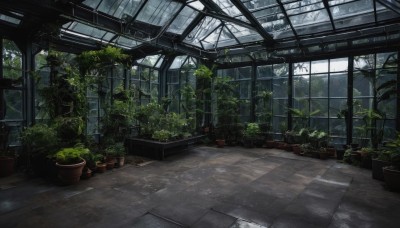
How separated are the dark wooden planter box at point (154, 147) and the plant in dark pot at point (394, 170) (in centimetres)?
540

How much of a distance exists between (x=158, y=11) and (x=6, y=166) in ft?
18.9

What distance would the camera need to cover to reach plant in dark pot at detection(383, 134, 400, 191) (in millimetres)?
4973

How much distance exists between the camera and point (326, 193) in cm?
Answer: 483

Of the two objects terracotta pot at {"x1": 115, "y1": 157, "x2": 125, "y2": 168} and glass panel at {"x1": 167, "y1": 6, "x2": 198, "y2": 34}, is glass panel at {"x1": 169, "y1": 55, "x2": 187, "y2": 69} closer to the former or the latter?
glass panel at {"x1": 167, "y1": 6, "x2": 198, "y2": 34}

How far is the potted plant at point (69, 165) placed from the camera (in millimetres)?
5066

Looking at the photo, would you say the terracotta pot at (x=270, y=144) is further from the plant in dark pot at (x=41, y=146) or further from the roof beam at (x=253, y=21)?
the plant in dark pot at (x=41, y=146)

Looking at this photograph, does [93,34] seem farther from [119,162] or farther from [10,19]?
[119,162]

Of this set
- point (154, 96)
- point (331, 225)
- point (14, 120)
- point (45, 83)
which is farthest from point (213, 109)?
point (331, 225)

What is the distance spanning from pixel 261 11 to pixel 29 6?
20.4 ft

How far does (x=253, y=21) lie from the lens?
7918 mm

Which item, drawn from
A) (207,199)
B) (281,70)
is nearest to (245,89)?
(281,70)

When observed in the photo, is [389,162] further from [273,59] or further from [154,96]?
[154,96]

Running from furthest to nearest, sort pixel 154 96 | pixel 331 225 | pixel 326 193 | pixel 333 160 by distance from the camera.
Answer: pixel 154 96
pixel 333 160
pixel 326 193
pixel 331 225

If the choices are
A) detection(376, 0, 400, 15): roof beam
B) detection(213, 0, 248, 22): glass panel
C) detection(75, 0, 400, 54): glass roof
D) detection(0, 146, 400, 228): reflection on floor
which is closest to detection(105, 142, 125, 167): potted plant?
detection(0, 146, 400, 228): reflection on floor
